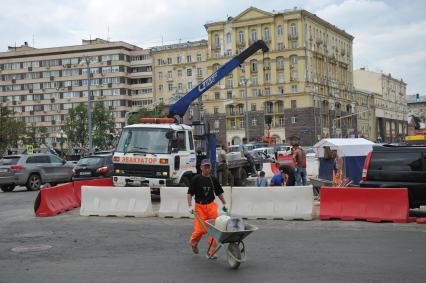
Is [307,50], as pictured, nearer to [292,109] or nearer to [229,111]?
[292,109]

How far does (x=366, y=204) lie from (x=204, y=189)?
5.59 metres

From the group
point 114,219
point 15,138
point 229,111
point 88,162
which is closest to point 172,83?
point 229,111

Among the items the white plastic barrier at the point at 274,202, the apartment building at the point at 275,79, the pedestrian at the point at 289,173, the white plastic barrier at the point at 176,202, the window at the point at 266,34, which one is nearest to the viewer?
the white plastic barrier at the point at 274,202

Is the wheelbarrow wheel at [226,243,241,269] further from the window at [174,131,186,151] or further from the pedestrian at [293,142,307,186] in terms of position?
the pedestrian at [293,142,307,186]

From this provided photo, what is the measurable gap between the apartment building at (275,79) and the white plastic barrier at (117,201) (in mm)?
79145

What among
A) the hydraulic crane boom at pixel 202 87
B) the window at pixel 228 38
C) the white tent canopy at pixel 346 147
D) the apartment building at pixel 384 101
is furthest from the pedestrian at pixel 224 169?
the apartment building at pixel 384 101

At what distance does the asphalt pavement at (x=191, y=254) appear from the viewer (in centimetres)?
831

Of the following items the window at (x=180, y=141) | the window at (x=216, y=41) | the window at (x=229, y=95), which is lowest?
the window at (x=180, y=141)

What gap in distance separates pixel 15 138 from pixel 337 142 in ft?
149

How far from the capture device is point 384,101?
143250 mm

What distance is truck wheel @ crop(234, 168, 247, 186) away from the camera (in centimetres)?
2341

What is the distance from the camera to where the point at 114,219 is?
15.4m

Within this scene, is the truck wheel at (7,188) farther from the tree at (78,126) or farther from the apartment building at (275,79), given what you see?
the apartment building at (275,79)

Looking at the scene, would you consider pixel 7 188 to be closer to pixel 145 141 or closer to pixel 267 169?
pixel 145 141
